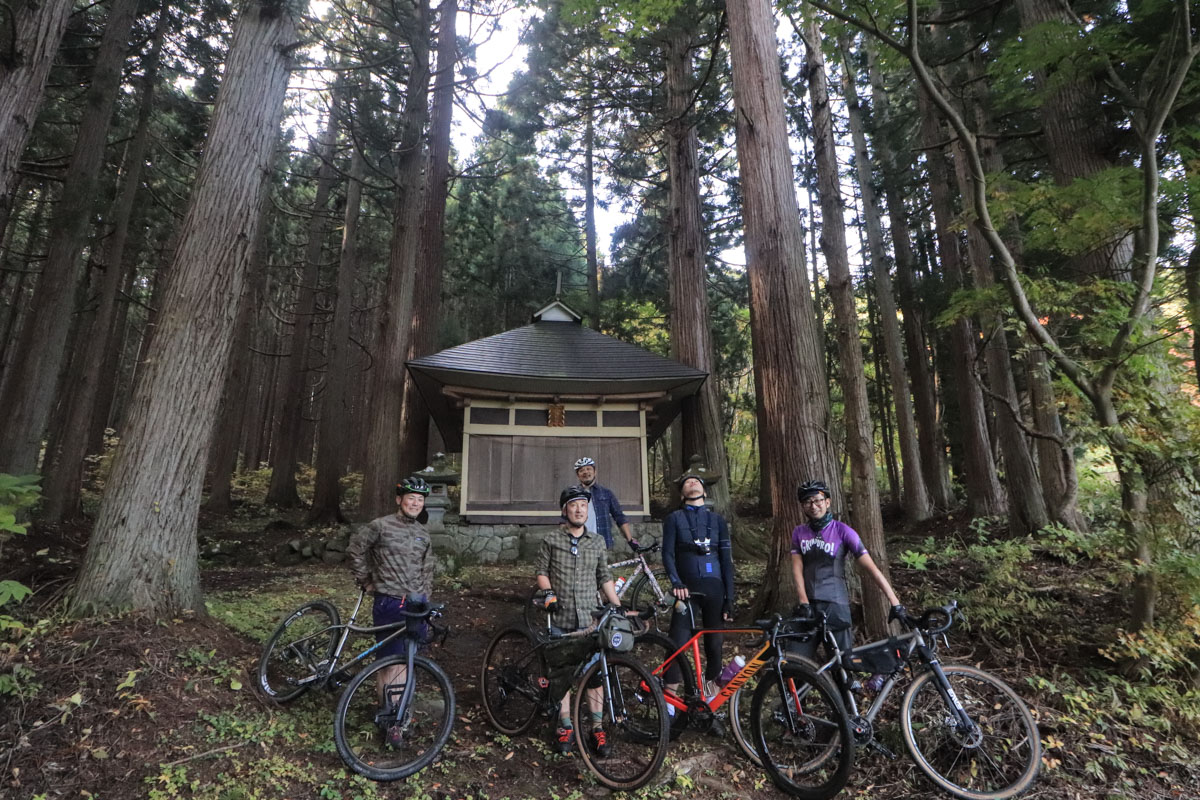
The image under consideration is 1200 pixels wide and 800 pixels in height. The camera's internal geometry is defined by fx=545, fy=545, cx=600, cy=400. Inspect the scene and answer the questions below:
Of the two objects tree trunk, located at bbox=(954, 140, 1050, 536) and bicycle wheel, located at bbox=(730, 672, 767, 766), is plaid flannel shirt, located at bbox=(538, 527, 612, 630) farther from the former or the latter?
tree trunk, located at bbox=(954, 140, 1050, 536)

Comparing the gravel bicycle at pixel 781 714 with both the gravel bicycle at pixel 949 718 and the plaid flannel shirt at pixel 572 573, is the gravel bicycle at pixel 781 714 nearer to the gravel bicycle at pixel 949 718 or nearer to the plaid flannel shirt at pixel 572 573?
the gravel bicycle at pixel 949 718

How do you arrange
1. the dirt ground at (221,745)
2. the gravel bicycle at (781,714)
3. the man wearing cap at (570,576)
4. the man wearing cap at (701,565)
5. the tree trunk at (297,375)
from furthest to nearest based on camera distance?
the tree trunk at (297,375), the man wearing cap at (701,565), the man wearing cap at (570,576), the gravel bicycle at (781,714), the dirt ground at (221,745)

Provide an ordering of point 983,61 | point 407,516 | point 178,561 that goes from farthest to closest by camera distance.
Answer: point 983,61
point 178,561
point 407,516

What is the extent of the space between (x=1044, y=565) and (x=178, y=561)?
8990mm

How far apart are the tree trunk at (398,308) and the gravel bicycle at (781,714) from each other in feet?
24.1

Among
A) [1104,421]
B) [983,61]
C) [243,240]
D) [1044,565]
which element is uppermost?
[983,61]

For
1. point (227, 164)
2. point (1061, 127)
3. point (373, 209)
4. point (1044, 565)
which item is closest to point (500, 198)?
point (373, 209)

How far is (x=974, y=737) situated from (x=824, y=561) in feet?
4.00

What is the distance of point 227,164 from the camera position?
5188mm

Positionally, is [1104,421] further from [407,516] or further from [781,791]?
[407,516]

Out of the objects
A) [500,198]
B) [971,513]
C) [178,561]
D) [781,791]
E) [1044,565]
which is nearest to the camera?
[781,791]

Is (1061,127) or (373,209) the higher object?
(373,209)

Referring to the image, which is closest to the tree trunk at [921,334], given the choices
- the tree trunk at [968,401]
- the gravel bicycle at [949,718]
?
the tree trunk at [968,401]

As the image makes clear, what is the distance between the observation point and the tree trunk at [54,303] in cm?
828
